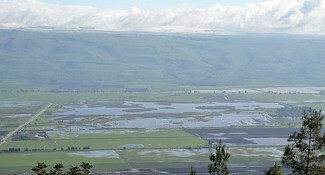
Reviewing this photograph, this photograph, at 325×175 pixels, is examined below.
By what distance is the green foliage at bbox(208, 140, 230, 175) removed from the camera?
96.1ft

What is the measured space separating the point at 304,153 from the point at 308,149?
40 cm

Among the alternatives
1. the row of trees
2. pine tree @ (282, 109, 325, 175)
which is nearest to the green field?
the row of trees

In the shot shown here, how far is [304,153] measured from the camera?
96.9ft

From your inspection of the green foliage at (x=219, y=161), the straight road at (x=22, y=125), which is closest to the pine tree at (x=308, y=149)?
the green foliage at (x=219, y=161)

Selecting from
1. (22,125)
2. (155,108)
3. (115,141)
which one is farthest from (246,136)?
(155,108)

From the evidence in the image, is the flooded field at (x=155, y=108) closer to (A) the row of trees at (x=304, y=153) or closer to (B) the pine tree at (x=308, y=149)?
(A) the row of trees at (x=304, y=153)

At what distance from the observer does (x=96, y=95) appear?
7579 inches

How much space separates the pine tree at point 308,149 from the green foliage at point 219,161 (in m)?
2.82

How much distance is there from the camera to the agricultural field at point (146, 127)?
93.8 m

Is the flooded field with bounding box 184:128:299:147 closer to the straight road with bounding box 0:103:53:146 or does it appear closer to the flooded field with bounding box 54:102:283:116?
the flooded field with bounding box 54:102:283:116

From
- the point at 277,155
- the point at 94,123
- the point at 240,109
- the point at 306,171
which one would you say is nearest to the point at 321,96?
the point at 240,109

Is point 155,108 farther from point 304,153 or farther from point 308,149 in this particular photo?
point 308,149

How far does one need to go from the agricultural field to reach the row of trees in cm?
5393

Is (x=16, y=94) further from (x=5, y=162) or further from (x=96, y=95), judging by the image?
(x=5, y=162)
